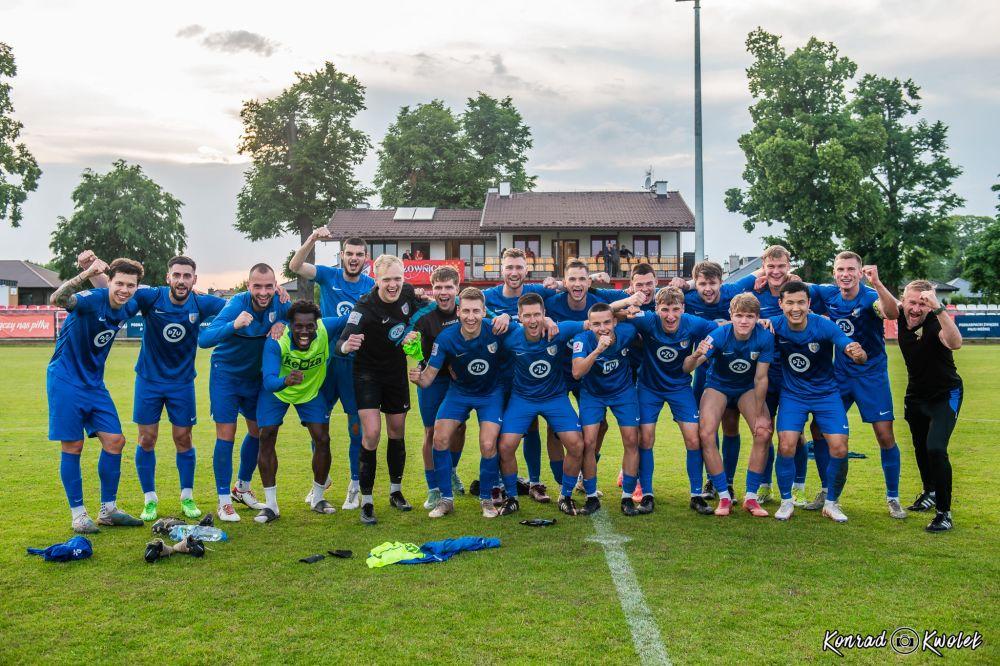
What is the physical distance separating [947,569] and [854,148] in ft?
129

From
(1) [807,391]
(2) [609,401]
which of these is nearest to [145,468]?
(2) [609,401]

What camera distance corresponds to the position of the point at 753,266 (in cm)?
6353

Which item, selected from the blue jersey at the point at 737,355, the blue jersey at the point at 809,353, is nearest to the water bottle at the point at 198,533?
the blue jersey at the point at 737,355

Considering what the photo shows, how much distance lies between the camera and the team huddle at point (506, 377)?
645 centimetres

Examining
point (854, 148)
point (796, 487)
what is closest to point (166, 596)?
point (796, 487)

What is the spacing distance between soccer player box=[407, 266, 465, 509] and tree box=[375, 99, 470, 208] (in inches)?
1962

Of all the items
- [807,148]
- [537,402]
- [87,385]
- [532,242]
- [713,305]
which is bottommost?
[537,402]

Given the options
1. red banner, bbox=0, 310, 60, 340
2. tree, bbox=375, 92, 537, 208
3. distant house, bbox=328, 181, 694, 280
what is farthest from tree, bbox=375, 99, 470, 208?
red banner, bbox=0, 310, 60, 340

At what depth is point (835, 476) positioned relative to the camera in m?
6.56

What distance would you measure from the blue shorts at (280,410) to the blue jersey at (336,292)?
107 cm

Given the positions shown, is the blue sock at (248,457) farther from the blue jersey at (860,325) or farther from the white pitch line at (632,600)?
the blue jersey at (860,325)

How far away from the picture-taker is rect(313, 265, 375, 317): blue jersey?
Answer: 7699 millimetres

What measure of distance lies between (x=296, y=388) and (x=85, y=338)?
1.67 m

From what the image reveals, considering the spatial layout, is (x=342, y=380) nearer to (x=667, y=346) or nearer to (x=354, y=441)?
(x=354, y=441)
